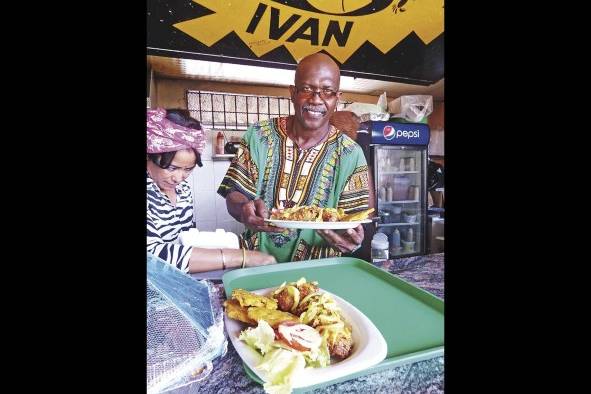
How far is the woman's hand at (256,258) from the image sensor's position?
48.1 inches

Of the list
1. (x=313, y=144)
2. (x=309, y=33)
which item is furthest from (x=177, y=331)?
(x=309, y=33)

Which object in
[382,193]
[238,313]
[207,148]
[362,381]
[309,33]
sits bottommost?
[362,381]

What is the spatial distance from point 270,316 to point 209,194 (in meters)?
0.42

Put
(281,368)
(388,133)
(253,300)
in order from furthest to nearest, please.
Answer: (388,133), (253,300), (281,368)

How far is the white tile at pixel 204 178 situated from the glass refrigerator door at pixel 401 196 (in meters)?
0.58

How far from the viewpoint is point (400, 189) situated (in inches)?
55.0

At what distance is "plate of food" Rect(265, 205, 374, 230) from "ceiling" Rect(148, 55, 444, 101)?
397mm

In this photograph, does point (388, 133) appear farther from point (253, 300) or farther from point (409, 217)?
point (253, 300)

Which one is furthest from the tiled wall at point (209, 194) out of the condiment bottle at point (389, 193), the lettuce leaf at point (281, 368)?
the condiment bottle at point (389, 193)

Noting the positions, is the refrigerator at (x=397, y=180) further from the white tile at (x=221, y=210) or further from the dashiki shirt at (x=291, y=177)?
the white tile at (x=221, y=210)

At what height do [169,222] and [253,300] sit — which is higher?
[169,222]

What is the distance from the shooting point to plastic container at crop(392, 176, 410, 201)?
1.39 metres

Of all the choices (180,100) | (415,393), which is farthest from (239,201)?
(415,393)
